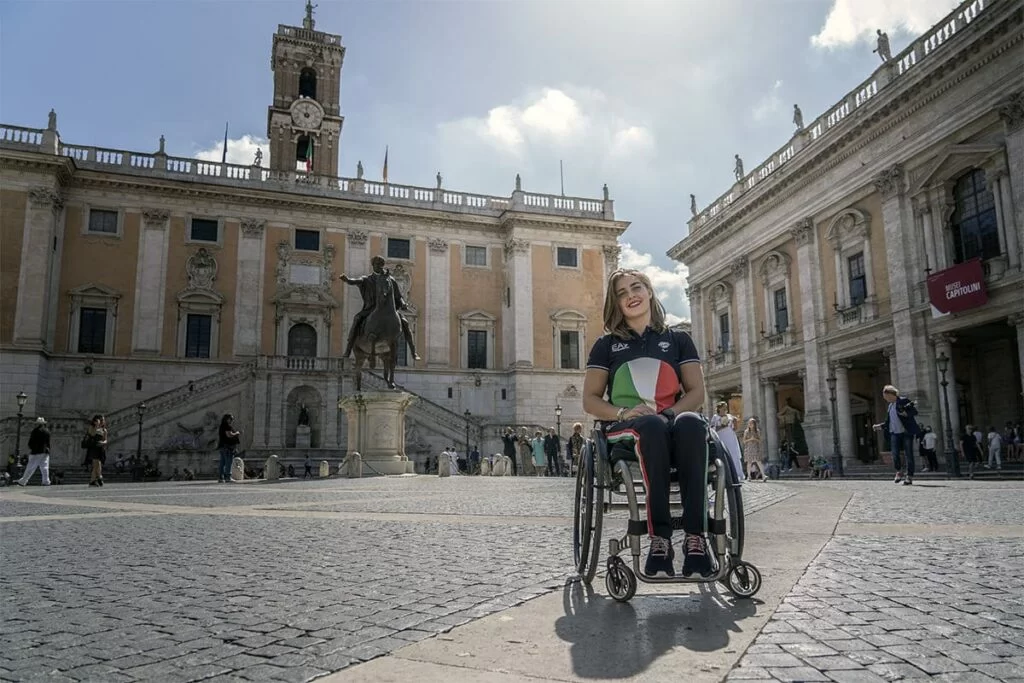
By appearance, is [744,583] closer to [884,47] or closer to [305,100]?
[884,47]

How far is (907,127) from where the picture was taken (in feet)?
74.9

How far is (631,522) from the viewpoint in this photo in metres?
2.84

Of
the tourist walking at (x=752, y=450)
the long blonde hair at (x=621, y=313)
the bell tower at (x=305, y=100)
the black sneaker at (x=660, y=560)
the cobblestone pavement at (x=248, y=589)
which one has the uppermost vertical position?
the bell tower at (x=305, y=100)

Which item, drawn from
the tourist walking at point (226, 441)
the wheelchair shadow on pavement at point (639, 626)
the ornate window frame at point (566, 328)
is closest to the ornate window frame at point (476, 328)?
the ornate window frame at point (566, 328)

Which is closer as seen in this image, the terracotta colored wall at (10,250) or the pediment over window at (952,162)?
the pediment over window at (952,162)

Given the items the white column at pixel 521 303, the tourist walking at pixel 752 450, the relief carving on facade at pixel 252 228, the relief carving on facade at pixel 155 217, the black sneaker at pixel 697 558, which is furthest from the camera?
the white column at pixel 521 303

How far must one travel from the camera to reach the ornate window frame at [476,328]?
38500 millimetres

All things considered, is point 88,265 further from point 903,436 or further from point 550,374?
point 903,436

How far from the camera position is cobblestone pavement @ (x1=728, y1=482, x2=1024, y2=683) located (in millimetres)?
1986

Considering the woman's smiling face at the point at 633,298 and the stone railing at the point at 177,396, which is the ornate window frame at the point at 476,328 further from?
the woman's smiling face at the point at 633,298

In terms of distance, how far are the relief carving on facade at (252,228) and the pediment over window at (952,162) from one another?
29.1 metres

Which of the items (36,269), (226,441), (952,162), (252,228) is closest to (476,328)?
(252,228)

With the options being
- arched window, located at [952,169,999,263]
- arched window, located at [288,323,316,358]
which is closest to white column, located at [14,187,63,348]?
arched window, located at [288,323,316,358]

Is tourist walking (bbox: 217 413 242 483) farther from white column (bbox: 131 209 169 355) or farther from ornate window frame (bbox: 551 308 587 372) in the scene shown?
ornate window frame (bbox: 551 308 587 372)
